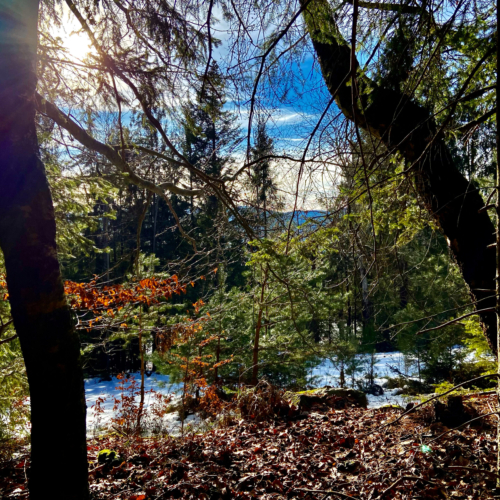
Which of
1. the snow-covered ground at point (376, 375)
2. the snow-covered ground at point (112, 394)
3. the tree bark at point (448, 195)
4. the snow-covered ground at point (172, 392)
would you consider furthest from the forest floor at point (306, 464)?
the snow-covered ground at point (376, 375)

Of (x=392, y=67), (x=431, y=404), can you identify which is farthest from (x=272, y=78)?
(x=431, y=404)

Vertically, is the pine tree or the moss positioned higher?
the pine tree

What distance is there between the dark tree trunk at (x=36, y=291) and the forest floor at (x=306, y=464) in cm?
94

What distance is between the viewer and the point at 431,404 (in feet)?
13.6

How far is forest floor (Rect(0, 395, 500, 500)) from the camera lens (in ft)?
8.63

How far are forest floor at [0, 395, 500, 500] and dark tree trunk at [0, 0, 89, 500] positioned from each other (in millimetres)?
943

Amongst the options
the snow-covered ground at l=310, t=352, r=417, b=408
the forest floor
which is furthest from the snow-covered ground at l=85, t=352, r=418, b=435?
the forest floor

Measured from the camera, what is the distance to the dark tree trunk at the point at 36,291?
2.16m

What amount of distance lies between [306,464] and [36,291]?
9.37 feet

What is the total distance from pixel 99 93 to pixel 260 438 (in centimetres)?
449

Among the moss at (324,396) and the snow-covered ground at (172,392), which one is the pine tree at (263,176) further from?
the snow-covered ground at (172,392)

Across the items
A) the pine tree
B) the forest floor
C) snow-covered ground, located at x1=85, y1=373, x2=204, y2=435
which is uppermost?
the pine tree

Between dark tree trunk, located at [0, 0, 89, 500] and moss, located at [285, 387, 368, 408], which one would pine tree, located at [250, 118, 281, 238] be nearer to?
dark tree trunk, located at [0, 0, 89, 500]

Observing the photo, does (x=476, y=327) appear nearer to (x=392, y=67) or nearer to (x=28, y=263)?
(x=392, y=67)
